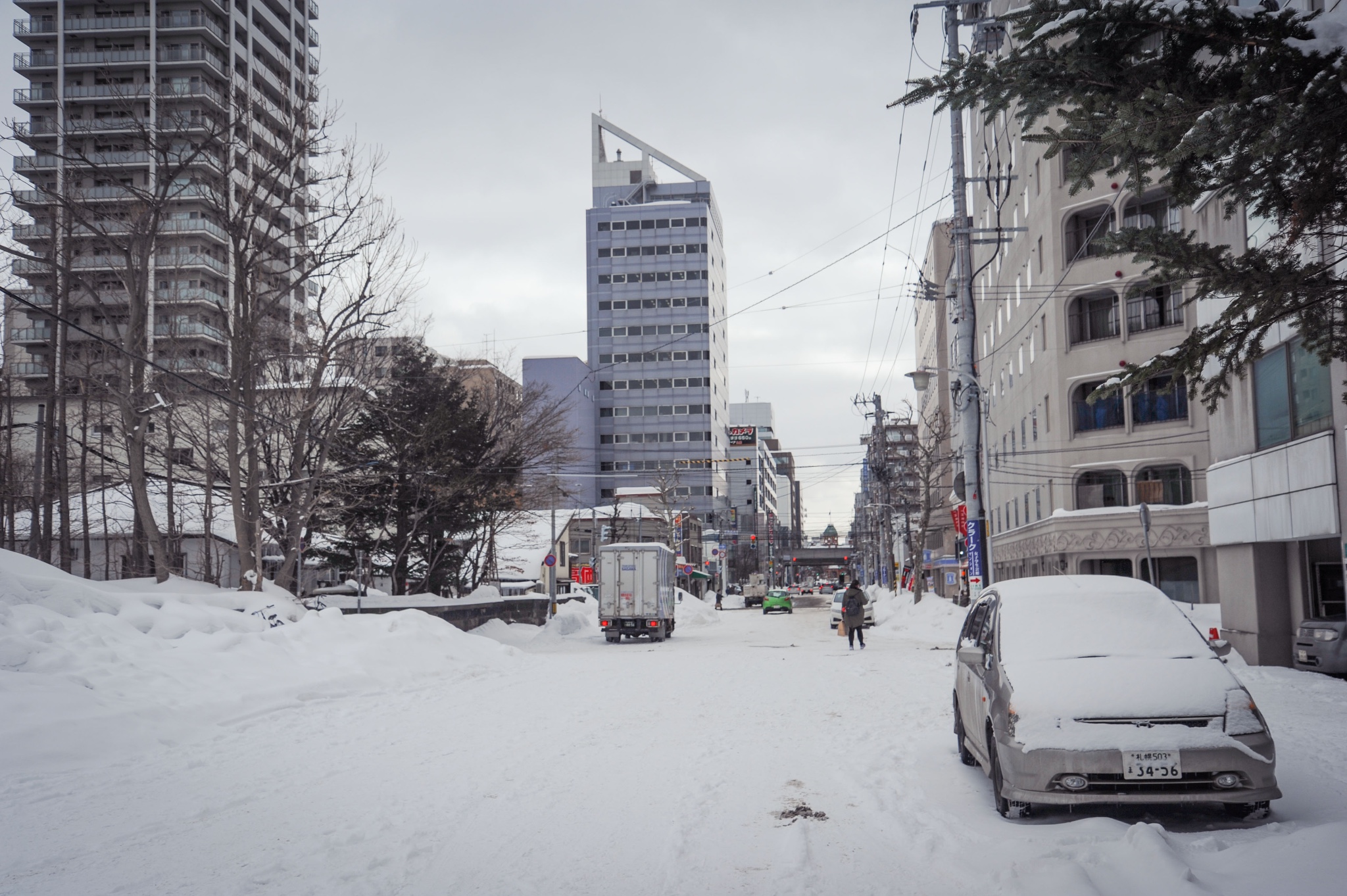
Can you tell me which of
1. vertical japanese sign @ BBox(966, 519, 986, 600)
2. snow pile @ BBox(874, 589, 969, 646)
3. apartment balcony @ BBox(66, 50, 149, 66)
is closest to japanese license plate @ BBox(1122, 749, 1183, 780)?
vertical japanese sign @ BBox(966, 519, 986, 600)

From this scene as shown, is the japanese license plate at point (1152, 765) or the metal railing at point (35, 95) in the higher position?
the metal railing at point (35, 95)

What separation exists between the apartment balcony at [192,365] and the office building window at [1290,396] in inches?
919

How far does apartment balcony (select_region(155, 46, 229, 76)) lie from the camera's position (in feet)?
257

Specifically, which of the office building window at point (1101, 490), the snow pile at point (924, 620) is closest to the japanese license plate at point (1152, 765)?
the snow pile at point (924, 620)

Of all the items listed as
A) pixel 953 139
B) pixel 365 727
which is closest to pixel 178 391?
pixel 365 727

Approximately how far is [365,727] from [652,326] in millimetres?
113730

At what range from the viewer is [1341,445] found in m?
16.4

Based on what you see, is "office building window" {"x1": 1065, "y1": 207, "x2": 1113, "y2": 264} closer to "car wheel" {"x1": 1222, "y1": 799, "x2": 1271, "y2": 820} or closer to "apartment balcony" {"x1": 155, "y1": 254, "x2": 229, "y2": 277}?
"car wheel" {"x1": 1222, "y1": 799, "x2": 1271, "y2": 820}

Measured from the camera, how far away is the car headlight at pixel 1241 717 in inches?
272

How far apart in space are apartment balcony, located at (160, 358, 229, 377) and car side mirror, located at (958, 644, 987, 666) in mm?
22223

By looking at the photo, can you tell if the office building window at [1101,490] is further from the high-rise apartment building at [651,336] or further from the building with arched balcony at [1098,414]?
the high-rise apartment building at [651,336]

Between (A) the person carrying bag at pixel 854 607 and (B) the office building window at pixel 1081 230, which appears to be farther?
(B) the office building window at pixel 1081 230

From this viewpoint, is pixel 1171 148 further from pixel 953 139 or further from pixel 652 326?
pixel 652 326

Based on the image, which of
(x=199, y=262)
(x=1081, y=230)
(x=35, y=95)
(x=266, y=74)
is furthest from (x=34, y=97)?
(x=1081, y=230)
